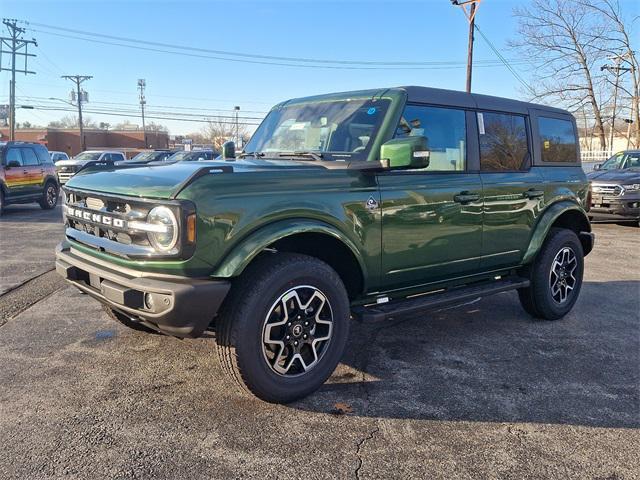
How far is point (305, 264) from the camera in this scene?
3275 mm

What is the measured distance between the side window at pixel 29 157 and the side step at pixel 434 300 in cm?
1315

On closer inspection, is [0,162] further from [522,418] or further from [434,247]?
[522,418]

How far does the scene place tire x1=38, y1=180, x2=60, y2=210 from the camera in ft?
48.3

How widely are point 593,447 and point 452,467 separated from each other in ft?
2.79

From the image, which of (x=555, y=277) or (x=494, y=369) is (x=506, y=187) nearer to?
(x=555, y=277)

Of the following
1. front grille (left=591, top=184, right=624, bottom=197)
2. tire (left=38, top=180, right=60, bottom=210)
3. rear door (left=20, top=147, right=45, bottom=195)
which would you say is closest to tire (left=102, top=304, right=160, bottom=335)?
front grille (left=591, top=184, right=624, bottom=197)

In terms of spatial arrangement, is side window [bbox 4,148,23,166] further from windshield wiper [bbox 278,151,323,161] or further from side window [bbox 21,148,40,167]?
windshield wiper [bbox 278,151,323,161]

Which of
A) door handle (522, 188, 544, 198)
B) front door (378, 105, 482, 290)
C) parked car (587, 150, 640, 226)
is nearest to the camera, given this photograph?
front door (378, 105, 482, 290)

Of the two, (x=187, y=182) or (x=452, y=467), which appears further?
(x=187, y=182)

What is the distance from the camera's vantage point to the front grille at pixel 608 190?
11.5 metres

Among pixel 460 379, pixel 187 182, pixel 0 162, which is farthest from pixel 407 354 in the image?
pixel 0 162

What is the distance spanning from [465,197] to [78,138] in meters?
73.7

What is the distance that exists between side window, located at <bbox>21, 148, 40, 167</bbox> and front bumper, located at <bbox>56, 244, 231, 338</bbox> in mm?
12784

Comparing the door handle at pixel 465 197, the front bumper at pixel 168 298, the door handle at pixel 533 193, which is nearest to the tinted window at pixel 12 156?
the front bumper at pixel 168 298
